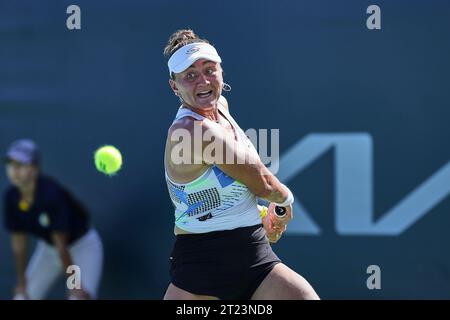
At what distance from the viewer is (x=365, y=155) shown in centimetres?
418

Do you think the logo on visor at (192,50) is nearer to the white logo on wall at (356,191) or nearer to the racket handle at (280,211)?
the racket handle at (280,211)

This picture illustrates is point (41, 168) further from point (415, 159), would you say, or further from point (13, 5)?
point (415, 159)

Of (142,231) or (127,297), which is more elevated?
(142,231)

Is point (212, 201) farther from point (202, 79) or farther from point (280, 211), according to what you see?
point (202, 79)

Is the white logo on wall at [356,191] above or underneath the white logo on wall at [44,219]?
above

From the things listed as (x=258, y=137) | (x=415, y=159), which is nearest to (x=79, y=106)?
(x=258, y=137)

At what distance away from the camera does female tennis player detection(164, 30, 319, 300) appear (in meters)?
2.85

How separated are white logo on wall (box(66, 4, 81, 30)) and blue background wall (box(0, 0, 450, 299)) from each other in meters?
0.03

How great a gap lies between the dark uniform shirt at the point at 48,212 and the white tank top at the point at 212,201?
177 cm

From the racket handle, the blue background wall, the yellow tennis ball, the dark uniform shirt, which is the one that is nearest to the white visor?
the racket handle

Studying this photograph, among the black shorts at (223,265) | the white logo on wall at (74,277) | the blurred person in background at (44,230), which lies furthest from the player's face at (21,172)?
the black shorts at (223,265)

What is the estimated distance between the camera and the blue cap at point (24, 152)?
182 inches

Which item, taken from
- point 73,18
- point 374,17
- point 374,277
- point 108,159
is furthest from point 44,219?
point 374,17
